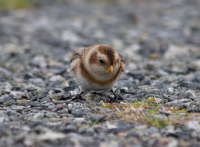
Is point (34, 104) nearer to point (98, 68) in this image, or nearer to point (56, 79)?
point (98, 68)

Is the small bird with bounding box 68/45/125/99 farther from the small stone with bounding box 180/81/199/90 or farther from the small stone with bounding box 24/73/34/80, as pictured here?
the small stone with bounding box 24/73/34/80

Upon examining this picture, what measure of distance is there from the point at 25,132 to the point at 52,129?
334 millimetres

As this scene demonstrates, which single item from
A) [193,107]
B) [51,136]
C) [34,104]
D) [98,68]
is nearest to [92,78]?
[98,68]

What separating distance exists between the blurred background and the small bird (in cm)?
243

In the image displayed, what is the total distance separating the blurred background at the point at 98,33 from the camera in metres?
9.06

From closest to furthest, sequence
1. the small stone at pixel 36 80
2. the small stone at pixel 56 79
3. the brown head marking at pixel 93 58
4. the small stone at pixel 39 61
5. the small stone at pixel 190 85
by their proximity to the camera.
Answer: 1. the brown head marking at pixel 93 58
2. the small stone at pixel 190 85
3. the small stone at pixel 36 80
4. the small stone at pixel 56 79
5. the small stone at pixel 39 61

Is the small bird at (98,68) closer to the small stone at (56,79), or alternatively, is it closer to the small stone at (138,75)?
the small stone at (56,79)

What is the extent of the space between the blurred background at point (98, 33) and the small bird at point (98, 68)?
243 centimetres

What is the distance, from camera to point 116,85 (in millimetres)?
6730

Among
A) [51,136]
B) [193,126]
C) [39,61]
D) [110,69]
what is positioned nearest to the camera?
[51,136]

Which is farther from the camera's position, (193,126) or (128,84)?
(128,84)

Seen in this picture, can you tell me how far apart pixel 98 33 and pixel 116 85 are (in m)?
6.61

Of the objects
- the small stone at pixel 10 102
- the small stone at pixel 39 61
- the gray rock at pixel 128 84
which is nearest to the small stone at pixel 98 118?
the small stone at pixel 10 102

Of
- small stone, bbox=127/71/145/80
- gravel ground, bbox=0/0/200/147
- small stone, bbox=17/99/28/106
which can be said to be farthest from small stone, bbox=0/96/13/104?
small stone, bbox=127/71/145/80
